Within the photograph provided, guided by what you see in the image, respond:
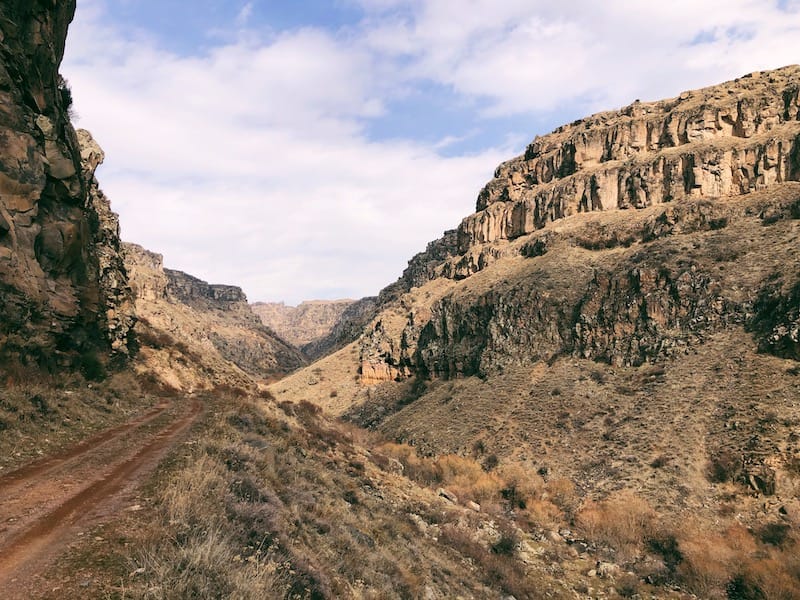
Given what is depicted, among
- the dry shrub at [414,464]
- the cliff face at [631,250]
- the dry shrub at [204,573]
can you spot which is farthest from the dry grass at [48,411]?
the cliff face at [631,250]

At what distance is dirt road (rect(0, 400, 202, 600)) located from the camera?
579 cm

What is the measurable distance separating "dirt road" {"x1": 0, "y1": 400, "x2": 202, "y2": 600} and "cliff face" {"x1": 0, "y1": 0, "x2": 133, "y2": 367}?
5.69m

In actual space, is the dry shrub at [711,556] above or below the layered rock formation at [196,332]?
below

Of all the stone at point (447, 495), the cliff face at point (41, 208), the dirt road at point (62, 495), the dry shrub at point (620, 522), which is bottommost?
the dry shrub at point (620, 522)

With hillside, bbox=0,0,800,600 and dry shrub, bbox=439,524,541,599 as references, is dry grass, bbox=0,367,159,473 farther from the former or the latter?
dry shrub, bbox=439,524,541,599

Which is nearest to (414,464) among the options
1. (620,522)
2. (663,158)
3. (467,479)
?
(467,479)

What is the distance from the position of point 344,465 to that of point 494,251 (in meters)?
51.3

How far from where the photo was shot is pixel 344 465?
76.8 ft

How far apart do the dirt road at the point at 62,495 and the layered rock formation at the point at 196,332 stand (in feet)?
66.4

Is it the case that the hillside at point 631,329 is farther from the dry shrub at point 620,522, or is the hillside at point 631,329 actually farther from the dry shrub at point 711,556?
the dry shrub at point 620,522

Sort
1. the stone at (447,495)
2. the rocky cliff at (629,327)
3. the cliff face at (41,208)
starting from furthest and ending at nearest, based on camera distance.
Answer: the rocky cliff at (629,327) < the stone at (447,495) < the cliff face at (41,208)

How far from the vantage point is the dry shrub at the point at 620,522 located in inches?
995

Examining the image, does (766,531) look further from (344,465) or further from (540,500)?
(344,465)

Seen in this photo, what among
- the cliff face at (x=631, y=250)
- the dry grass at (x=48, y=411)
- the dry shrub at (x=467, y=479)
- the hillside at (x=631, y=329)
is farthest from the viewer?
the cliff face at (x=631, y=250)
